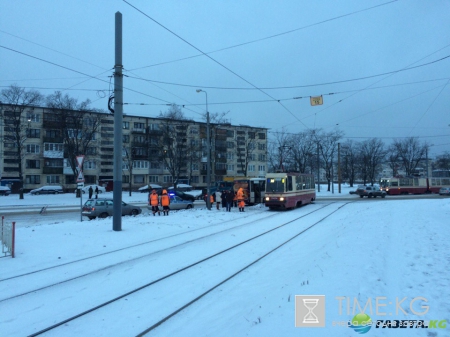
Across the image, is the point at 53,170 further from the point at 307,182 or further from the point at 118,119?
the point at 118,119

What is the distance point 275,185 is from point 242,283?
18397 millimetres

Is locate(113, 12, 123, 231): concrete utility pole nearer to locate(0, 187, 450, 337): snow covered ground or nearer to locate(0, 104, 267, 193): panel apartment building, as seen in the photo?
locate(0, 187, 450, 337): snow covered ground

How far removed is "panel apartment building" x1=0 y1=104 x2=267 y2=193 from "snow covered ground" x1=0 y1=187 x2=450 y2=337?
38.5 meters

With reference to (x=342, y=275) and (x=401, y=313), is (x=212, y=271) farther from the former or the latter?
(x=401, y=313)

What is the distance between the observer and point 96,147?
6219cm

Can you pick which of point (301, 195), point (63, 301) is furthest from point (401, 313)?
point (301, 195)

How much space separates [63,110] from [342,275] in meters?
47.5

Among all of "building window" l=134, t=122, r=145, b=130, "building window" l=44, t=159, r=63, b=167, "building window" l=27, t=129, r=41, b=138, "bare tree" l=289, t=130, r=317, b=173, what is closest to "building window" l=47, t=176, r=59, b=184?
"building window" l=44, t=159, r=63, b=167

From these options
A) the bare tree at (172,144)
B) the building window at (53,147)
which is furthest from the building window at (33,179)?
the bare tree at (172,144)

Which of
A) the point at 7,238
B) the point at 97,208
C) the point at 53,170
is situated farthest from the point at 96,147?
the point at 7,238

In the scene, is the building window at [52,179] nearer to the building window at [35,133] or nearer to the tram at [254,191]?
the building window at [35,133]

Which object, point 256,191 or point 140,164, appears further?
point 140,164

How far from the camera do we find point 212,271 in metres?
8.39

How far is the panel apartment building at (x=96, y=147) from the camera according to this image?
4988 cm
